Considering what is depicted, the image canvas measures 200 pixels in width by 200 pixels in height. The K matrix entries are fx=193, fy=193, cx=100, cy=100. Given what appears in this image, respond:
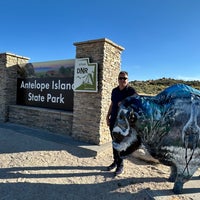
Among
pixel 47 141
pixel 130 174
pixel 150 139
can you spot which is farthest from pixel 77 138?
pixel 150 139

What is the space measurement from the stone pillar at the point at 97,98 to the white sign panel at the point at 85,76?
0.12 m

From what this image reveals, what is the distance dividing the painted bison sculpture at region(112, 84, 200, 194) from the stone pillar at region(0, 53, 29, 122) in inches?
266

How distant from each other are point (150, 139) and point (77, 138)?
3.43 m

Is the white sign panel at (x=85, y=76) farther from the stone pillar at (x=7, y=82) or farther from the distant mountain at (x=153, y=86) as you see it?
the distant mountain at (x=153, y=86)

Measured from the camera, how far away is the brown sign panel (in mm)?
6879

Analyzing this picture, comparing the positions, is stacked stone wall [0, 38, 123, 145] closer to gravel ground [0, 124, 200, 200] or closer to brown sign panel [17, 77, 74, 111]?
brown sign panel [17, 77, 74, 111]

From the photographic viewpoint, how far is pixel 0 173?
3.95 metres

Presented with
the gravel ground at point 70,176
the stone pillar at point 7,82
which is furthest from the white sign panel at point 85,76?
the stone pillar at point 7,82

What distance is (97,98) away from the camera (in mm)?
5680

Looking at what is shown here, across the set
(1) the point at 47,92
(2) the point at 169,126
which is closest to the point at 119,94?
(2) the point at 169,126

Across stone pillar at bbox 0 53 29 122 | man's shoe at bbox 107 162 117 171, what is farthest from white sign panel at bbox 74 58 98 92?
stone pillar at bbox 0 53 29 122

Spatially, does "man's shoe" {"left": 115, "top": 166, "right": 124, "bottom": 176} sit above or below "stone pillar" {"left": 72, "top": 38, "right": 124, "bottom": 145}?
below

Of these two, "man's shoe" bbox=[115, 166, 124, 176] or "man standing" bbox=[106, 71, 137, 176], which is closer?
"man standing" bbox=[106, 71, 137, 176]

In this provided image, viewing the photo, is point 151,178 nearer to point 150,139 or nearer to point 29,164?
point 150,139
